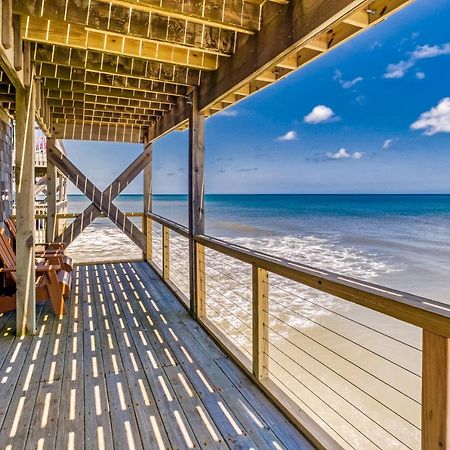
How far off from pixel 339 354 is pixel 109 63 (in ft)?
12.2

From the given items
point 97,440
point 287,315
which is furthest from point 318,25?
point 287,315

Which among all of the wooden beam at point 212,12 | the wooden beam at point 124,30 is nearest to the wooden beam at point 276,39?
the wooden beam at point 212,12

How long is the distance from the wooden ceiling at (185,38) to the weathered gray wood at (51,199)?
164 centimetres

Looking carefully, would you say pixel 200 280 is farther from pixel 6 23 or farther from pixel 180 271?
pixel 6 23

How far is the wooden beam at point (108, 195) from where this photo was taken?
17.6 ft

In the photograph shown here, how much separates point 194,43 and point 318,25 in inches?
40.3

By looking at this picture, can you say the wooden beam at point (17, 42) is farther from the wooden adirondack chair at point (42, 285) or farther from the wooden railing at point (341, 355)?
the wooden railing at point (341, 355)

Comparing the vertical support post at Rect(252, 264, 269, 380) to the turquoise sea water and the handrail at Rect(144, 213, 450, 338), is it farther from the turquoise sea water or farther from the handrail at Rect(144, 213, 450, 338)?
the turquoise sea water

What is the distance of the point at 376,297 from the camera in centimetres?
123

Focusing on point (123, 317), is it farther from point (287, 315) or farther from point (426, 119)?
point (426, 119)

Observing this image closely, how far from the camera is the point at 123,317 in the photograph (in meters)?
3.33

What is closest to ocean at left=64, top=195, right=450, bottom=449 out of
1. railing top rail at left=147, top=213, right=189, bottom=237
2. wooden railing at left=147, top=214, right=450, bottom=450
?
wooden railing at left=147, top=214, right=450, bottom=450

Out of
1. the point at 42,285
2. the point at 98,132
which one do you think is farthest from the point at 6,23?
the point at 98,132

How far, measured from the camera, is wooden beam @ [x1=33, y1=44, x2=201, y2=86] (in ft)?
8.93
